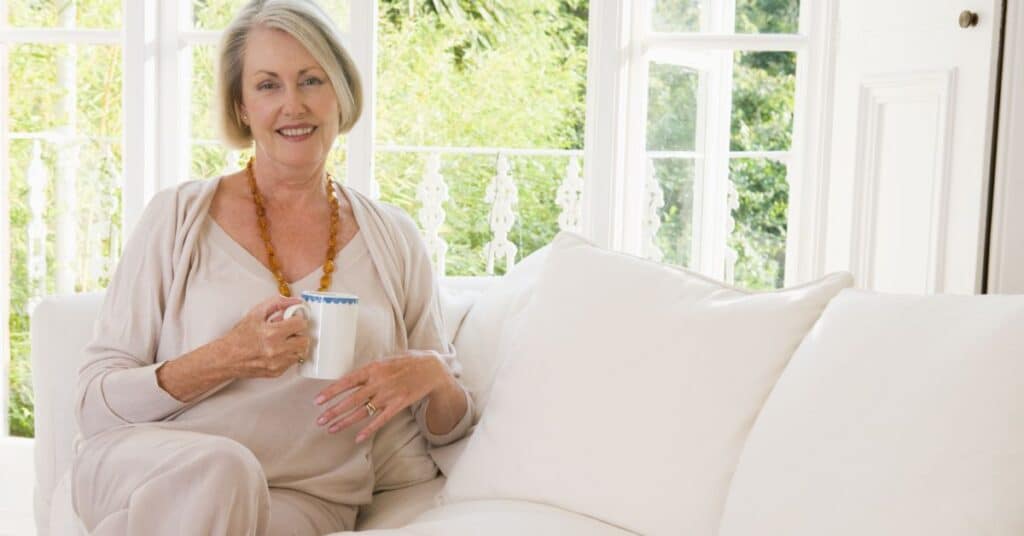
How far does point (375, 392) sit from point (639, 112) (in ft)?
7.35

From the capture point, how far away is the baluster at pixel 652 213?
12.6ft

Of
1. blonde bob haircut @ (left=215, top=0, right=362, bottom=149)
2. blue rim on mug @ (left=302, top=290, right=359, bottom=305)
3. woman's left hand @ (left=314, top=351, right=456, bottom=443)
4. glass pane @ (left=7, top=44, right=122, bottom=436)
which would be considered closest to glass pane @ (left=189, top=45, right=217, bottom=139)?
glass pane @ (left=7, top=44, right=122, bottom=436)

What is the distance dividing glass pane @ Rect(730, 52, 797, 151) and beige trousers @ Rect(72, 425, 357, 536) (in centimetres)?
540

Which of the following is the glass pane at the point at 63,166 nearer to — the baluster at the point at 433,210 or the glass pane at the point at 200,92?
the glass pane at the point at 200,92

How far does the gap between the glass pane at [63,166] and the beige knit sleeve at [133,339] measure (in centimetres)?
265

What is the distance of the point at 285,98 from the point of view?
188cm

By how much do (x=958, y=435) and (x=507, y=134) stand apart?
7167 mm

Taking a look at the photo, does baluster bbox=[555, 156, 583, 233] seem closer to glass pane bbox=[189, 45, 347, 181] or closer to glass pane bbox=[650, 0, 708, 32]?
glass pane bbox=[650, 0, 708, 32]

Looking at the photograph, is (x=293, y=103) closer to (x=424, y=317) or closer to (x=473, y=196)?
(x=424, y=317)

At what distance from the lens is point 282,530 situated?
1667mm

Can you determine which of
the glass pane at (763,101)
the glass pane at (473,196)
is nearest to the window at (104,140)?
the glass pane at (473,196)

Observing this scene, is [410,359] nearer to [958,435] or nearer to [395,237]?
[395,237]

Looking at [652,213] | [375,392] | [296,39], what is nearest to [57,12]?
[652,213]

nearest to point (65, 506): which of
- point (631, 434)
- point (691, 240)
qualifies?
point (631, 434)
